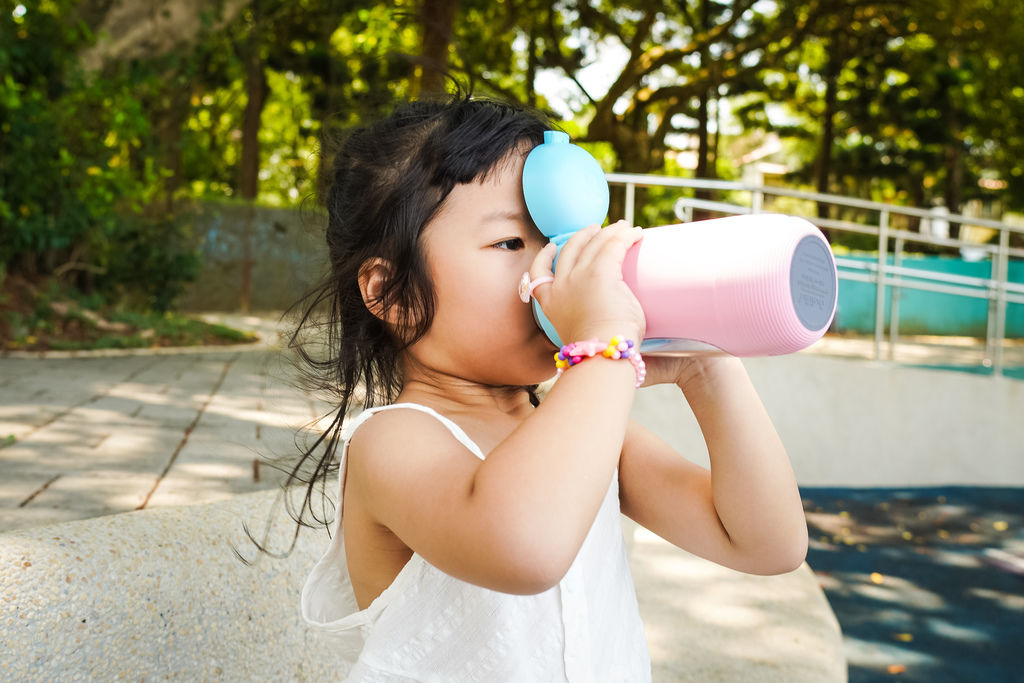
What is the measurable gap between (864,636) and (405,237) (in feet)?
11.0

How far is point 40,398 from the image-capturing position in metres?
4.57

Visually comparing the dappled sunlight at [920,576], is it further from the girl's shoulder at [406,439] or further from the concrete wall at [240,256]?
the concrete wall at [240,256]

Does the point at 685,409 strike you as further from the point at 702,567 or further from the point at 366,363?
the point at 366,363

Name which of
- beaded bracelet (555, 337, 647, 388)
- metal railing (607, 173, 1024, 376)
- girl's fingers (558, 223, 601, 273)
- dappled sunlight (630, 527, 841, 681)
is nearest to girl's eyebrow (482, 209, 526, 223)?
girl's fingers (558, 223, 601, 273)

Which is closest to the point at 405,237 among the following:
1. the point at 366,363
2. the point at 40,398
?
the point at 366,363

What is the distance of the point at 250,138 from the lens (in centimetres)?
1428

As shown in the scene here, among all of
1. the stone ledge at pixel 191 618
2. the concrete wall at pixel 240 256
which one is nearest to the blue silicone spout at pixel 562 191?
the stone ledge at pixel 191 618

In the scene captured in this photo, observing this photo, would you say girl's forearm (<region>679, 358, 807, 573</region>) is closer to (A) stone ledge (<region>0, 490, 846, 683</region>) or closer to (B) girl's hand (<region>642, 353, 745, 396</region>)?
(B) girl's hand (<region>642, 353, 745, 396</region>)

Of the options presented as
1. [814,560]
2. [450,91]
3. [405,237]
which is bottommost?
[814,560]

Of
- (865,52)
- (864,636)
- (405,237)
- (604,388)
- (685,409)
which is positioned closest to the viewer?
(604,388)

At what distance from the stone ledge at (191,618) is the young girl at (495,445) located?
0.35m

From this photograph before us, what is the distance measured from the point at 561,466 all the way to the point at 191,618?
124cm

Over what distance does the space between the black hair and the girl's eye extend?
0.38 ft

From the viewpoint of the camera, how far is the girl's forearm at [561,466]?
3.05 feet
